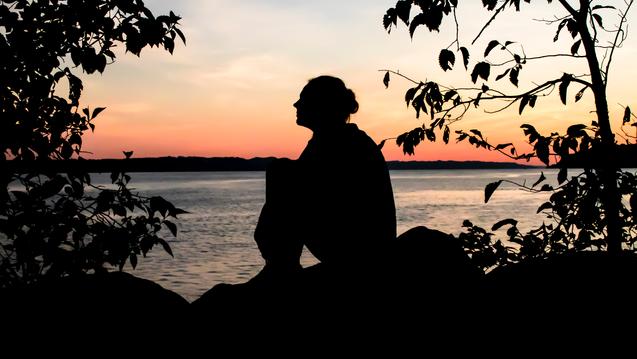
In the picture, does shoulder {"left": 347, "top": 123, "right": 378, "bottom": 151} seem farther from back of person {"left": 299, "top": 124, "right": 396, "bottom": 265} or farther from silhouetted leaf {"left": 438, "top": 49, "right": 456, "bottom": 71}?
silhouetted leaf {"left": 438, "top": 49, "right": 456, "bottom": 71}

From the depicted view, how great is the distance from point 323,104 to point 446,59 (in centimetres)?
108

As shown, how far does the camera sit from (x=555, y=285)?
4555mm

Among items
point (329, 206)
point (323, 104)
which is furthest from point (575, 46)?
point (329, 206)

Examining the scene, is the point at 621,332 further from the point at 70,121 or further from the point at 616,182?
the point at 70,121

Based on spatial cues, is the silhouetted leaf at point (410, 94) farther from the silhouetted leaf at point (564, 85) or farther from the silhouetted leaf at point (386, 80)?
the silhouetted leaf at point (564, 85)

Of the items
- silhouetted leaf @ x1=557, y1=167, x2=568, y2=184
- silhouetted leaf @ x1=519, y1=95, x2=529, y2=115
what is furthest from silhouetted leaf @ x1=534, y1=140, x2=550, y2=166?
silhouetted leaf @ x1=519, y1=95, x2=529, y2=115

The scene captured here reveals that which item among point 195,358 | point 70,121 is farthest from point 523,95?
point 70,121

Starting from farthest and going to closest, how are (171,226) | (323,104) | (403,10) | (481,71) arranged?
(323,104), (171,226), (481,71), (403,10)

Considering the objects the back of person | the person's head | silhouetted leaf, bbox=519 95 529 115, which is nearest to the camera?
silhouetted leaf, bbox=519 95 529 115

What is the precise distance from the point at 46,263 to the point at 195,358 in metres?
1.48

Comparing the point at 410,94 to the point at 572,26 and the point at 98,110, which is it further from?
the point at 98,110

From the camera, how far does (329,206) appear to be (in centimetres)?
500

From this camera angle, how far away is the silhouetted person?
16.1 ft

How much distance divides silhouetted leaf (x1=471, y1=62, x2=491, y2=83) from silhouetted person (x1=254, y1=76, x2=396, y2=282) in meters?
0.95
